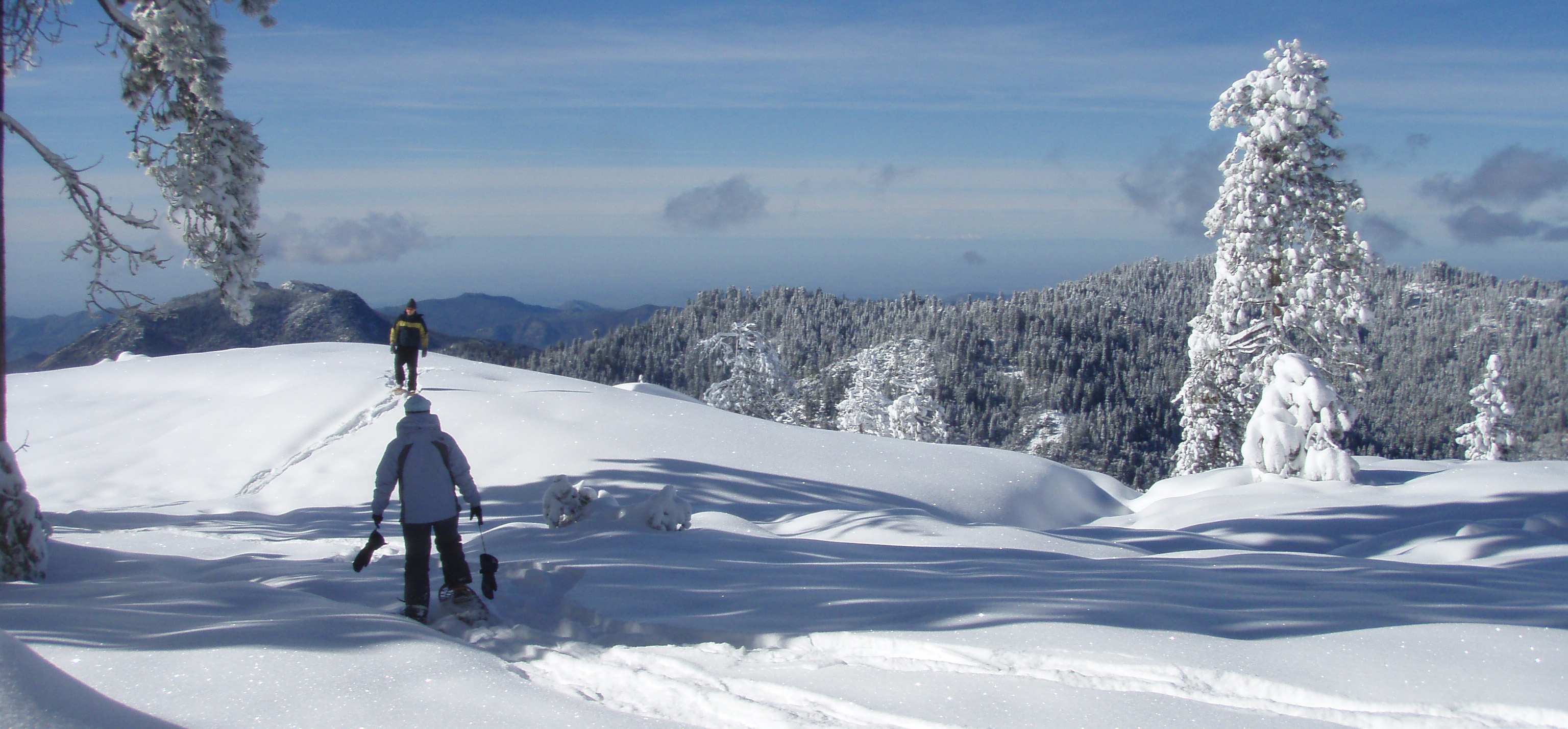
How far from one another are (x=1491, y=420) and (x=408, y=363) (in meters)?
58.3

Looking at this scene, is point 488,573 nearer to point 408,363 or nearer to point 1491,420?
point 408,363

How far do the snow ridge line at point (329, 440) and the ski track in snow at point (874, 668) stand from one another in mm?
11976

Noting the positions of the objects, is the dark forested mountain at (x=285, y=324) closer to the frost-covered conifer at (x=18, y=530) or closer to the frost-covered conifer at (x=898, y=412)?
the frost-covered conifer at (x=898, y=412)

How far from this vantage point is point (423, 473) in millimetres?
6414

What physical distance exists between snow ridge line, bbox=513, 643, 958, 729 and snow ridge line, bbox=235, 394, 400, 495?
39.6 feet

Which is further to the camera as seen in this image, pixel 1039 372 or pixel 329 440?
pixel 1039 372

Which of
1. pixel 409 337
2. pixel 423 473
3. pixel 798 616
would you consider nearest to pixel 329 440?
pixel 409 337

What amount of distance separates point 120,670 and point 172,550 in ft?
17.9

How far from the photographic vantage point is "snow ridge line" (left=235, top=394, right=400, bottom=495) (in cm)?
1468

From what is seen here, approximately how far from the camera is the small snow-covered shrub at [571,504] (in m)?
9.10

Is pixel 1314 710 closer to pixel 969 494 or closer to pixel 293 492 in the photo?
pixel 969 494

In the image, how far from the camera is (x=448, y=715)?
13.4 feet

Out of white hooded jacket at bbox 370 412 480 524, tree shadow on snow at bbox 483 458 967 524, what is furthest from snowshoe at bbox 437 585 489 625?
tree shadow on snow at bbox 483 458 967 524

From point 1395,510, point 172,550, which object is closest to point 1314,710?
point 172,550
